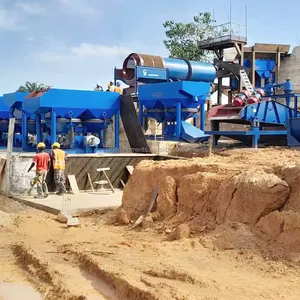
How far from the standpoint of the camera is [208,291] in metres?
4.91

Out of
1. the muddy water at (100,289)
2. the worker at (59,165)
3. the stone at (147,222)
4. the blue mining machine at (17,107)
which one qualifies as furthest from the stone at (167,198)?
the blue mining machine at (17,107)

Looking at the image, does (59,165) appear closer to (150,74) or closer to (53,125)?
(53,125)

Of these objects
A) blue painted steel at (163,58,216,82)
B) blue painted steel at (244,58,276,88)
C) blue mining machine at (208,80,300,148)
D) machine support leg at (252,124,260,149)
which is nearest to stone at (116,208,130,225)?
blue mining machine at (208,80,300,148)

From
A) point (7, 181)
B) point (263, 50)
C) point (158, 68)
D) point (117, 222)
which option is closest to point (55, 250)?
point (117, 222)

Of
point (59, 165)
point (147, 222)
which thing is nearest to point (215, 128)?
point (59, 165)

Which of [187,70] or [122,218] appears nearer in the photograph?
[122,218]

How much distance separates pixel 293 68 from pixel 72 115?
67.0 feet

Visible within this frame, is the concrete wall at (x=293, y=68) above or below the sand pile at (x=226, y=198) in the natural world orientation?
above

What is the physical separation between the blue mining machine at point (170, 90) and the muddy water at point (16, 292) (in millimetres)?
12734

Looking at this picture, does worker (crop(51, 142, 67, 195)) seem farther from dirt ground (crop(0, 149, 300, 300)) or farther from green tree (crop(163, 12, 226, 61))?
green tree (crop(163, 12, 226, 61))

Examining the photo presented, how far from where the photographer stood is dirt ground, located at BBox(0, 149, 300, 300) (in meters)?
5.20

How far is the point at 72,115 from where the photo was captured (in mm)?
16703

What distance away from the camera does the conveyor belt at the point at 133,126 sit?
1745 cm

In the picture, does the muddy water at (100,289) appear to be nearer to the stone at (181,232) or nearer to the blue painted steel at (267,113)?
the stone at (181,232)
